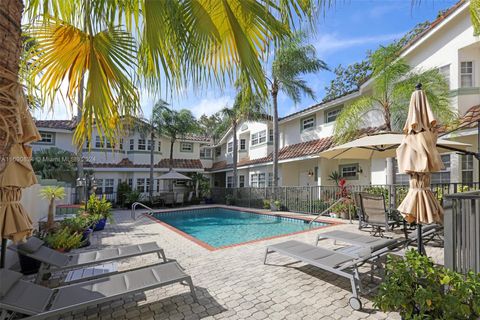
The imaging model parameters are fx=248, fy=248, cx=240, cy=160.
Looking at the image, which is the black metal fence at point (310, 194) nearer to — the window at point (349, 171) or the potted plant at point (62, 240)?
the window at point (349, 171)

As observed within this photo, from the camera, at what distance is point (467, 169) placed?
418 inches

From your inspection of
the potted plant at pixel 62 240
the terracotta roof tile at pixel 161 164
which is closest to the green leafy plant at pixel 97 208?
the potted plant at pixel 62 240

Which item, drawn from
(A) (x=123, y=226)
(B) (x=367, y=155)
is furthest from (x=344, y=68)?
(A) (x=123, y=226)

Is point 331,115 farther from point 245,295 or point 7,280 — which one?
point 7,280

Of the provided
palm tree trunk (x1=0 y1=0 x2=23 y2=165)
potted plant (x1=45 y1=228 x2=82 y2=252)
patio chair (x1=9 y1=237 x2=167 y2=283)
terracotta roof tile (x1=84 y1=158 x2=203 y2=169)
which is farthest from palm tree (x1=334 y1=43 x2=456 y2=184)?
terracotta roof tile (x1=84 y1=158 x2=203 y2=169)

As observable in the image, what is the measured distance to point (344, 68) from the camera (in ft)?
99.5

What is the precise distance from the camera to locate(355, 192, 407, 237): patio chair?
311 inches

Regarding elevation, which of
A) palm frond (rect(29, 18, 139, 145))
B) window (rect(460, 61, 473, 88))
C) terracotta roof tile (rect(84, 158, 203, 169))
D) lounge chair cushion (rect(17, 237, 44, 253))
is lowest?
lounge chair cushion (rect(17, 237, 44, 253))

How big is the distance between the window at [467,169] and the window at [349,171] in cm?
566

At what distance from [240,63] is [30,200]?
9.42m

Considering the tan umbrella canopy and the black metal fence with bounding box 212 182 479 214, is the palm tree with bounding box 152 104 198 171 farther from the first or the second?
the tan umbrella canopy

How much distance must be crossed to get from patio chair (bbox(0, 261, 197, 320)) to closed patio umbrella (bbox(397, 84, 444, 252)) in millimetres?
3827

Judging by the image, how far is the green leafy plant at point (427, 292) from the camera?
8.77 ft

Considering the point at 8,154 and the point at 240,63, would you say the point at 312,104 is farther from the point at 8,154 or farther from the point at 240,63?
the point at 8,154
